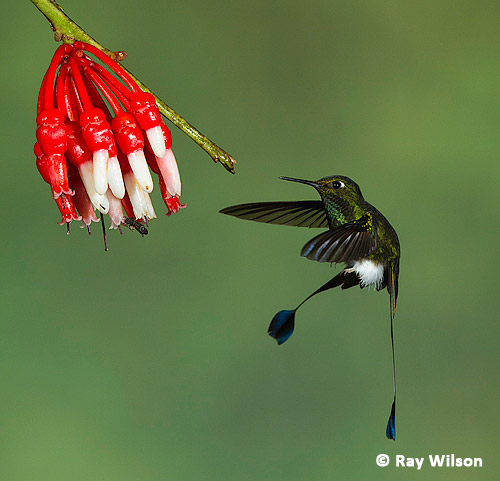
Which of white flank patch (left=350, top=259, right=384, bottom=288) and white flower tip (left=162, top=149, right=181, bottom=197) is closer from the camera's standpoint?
white flower tip (left=162, top=149, right=181, bottom=197)

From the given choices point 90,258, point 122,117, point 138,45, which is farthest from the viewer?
point 138,45

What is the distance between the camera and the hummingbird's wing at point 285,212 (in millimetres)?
767

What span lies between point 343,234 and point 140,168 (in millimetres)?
234

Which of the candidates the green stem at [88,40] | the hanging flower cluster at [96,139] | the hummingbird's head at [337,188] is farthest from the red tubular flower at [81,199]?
the hummingbird's head at [337,188]

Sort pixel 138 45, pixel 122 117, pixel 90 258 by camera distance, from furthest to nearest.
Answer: pixel 138 45 → pixel 90 258 → pixel 122 117

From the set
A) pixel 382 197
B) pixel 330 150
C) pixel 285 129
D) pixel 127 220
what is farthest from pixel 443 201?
pixel 127 220

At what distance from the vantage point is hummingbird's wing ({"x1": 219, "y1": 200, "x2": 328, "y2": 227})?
767 millimetres

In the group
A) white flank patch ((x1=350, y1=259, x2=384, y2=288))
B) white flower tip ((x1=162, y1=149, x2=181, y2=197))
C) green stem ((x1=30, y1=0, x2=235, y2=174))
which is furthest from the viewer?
white flank patch ((x1=350, y1=259, x2=384, y2=288))

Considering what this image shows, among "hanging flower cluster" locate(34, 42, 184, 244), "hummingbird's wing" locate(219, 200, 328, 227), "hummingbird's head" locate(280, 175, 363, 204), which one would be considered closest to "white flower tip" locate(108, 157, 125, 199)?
"hanging flower cluster" locate(34, 42, 184, 244)

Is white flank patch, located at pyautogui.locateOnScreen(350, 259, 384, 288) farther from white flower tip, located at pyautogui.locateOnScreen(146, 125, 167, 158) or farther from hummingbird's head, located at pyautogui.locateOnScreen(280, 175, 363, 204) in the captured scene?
white flower tip, located at pyautogui.locateOnScreen(146, 125, 167, 158)

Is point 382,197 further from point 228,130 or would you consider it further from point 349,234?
point 349,234

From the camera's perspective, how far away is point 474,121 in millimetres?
2211

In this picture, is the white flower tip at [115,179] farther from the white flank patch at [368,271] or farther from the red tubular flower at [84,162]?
the white flank patch at [368,271]

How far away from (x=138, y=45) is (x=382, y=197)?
33.7 inches
